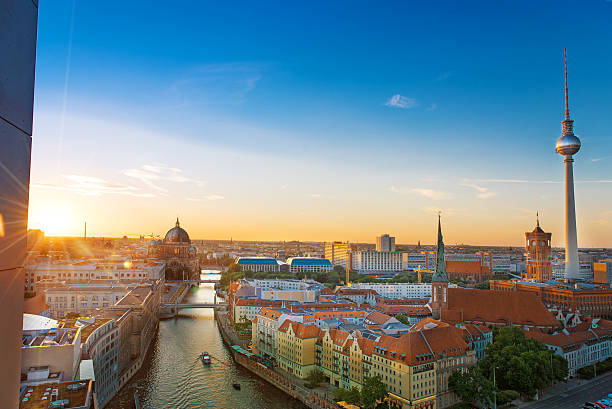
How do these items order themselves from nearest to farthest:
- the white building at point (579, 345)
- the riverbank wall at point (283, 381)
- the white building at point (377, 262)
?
1. the riverbank wall at point (283, 381)
2. the white building at point (579, 345)
3. the white building at point (377, 262)

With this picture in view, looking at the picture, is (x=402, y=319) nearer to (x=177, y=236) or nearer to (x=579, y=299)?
(x=579, y=299)

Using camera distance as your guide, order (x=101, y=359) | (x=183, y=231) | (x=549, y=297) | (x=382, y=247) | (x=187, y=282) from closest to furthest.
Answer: (x=101, y=359), (x=549, y=297), (x=187, y=282), (x=183, y=231), (x=382, y=247)

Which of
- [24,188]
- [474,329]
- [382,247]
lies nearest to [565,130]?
[474,329]

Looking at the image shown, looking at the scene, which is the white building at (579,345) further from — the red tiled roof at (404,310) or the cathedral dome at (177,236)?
the cathedral dome at (177,236)

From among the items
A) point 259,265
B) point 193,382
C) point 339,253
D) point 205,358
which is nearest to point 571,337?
point 205,358

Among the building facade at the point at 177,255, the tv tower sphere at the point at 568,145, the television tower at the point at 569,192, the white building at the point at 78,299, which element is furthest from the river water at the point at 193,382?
the tv tower sphere at the point at 568,145

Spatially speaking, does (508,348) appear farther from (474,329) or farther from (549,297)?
(549,297)
